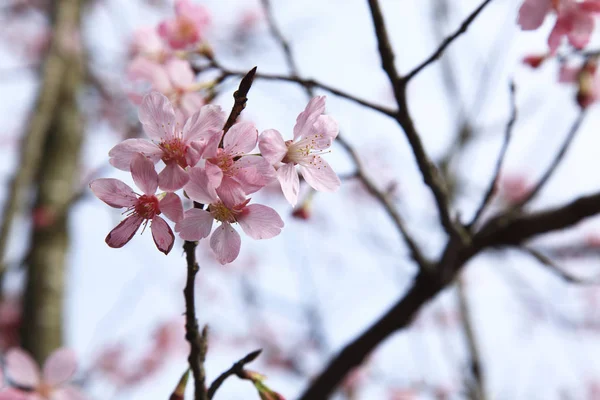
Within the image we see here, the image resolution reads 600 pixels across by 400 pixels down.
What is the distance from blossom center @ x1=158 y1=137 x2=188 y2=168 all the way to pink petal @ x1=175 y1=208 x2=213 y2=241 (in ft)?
0.26

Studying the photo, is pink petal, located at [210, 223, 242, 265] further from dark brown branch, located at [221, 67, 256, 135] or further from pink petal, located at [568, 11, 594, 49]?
pink petal, located at [568, 11, 594, 49]

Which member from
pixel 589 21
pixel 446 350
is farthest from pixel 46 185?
pixel 589 21

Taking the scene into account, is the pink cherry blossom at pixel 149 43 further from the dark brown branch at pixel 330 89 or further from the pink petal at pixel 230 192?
the pink petal at pixel 230 192

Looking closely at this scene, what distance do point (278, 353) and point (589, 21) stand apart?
389cm

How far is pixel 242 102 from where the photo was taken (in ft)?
2.21

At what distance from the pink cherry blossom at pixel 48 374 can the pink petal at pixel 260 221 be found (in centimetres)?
87

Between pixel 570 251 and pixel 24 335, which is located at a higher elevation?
pixel 24 335

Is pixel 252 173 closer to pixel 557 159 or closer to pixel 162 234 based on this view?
pixel 162 234

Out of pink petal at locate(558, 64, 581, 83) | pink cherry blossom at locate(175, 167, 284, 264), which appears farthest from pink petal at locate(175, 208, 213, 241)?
pink petal at locate(558, 64, 581, 83)

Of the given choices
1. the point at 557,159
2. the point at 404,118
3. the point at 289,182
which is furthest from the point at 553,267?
the point at 289,182

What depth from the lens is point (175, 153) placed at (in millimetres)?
724

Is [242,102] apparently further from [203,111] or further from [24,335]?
[24,335]

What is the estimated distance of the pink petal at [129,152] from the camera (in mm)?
724

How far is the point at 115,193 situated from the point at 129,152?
69 mm
